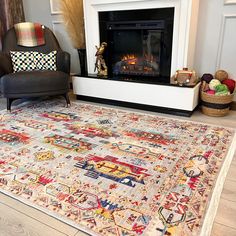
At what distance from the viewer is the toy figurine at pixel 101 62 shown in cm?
300

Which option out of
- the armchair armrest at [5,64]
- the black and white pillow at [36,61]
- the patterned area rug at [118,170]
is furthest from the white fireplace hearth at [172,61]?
the armchair armrest at [5,64]

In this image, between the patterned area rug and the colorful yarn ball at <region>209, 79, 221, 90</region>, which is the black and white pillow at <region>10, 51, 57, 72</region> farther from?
the colorful yarn ball at <region>209, 79, 221, 90</region>

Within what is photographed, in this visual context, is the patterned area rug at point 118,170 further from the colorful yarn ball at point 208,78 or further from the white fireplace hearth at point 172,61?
the colorful yarn ball at point 208,78

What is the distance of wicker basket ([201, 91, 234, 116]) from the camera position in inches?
97.6

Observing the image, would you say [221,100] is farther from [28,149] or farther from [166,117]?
[28,149]

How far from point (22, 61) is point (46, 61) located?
29cm

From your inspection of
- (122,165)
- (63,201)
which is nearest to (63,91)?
(122,165)

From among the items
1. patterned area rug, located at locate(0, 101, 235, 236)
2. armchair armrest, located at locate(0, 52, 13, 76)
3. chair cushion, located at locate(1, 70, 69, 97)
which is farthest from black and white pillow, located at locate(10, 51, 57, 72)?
patterned area rug, located at locate(0, 101, 235, 236)

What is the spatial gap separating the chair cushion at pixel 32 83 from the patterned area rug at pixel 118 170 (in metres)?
0.33

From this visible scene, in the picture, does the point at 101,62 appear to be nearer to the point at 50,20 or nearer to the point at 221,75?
the point at 50,20

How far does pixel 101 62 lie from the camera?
10.0ft

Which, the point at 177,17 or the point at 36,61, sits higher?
the point at 177,17

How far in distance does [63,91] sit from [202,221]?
216cm

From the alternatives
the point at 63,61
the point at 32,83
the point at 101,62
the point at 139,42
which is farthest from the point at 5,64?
the point at 139,42
